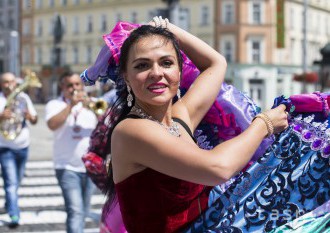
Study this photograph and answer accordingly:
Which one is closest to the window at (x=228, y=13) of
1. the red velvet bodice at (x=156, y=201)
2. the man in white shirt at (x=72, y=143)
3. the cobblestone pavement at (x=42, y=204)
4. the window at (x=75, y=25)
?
the window at (x=75, y=25)

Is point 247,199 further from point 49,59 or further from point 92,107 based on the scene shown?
point 49,59

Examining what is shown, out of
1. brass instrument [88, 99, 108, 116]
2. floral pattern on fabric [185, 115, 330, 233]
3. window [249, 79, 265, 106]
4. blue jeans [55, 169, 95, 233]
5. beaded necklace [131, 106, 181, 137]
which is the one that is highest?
beaded necklace [131, 106, 181, 137]

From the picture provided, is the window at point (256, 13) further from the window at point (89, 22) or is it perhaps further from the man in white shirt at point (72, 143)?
the man in white shirt at point (72, 143)

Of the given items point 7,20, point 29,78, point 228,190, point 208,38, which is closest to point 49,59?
point 7,20

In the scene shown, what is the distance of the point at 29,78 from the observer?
922 centimetres

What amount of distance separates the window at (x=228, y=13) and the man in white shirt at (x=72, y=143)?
43668 millimetres

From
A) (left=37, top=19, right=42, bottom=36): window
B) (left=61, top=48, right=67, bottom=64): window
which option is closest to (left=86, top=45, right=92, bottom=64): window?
(left=61, top=48, right=67, bottom=64): window

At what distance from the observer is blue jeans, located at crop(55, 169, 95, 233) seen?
5.87 m

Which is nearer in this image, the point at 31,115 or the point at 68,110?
the point at 68,110

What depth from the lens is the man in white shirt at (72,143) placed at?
591cm

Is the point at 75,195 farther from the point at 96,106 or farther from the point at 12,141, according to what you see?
the point at 12,141

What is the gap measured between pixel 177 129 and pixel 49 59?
2390 inches

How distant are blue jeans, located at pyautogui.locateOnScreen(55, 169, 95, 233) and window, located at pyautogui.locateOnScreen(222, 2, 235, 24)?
44165 mm

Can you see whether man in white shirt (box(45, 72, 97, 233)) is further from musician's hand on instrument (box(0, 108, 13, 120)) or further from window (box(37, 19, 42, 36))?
window (box(37, 19, 42, 36))
